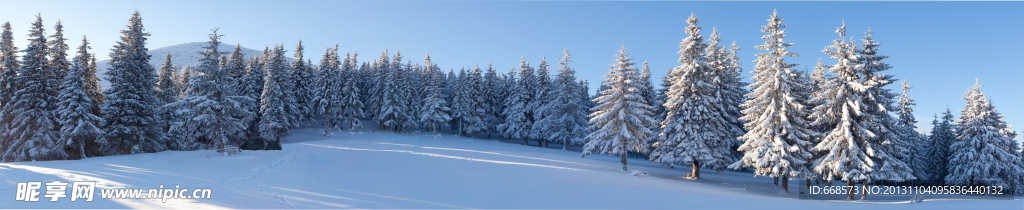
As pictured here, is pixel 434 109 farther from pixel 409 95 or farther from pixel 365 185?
pixel 365 185

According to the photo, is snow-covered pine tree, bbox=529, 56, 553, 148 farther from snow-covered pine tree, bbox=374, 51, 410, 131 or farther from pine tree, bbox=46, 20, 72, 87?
pine tree, bbox=46, 20, 72, 87

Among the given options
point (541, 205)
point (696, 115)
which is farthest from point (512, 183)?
point (696, 115)

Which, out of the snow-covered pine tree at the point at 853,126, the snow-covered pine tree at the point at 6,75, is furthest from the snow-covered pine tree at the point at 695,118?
the snow-covered pine tree at the point at 6,75

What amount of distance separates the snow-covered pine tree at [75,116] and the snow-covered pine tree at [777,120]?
126 ft

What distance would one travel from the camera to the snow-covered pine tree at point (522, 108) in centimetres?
5150

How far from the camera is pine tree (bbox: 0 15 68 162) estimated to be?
25219 millimetres

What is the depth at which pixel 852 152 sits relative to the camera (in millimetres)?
20297

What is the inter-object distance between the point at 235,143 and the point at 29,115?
19070 mm

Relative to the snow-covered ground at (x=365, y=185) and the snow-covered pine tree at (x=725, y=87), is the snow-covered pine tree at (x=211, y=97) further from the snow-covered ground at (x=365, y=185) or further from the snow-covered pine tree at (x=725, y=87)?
the snow-covered pine tree at (x=725, y=87)

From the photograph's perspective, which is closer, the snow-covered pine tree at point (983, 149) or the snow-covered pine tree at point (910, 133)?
the snow-covered pine tree at point (983, 149)

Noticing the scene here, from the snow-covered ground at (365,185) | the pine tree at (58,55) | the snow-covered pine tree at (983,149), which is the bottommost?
the snow-covered ground at (365,185)

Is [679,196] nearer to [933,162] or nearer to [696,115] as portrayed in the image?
[696,115]

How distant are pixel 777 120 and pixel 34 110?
43931 millimetres

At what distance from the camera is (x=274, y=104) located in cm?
4122
